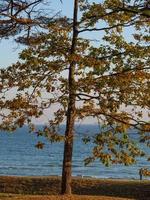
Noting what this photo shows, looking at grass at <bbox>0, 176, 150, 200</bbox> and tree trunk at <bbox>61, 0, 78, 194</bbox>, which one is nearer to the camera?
tree trunk at <bbox>61, 0, 78, 194</bbox>

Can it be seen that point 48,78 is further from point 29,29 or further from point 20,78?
point 29,29

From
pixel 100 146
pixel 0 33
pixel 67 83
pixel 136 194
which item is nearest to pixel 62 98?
pixel 67 83

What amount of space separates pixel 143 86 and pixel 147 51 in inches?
62.1

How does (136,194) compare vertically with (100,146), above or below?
below

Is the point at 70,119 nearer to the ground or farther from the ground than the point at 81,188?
farther from the ground

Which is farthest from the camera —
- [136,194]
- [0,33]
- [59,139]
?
[136,194]

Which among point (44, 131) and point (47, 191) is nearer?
point (44, 131)

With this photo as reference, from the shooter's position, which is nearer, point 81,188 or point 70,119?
point 70,119

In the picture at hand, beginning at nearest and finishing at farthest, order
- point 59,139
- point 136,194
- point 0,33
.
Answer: point 59,139 < point 0,33 < point 136,194

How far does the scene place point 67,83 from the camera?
1064 inches

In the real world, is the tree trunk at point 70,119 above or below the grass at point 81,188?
above

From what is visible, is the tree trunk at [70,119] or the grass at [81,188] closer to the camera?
the tree trunk at [70,119]

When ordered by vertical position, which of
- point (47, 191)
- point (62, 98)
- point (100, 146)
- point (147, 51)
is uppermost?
point (147, 51)

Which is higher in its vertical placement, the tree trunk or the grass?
the tree trunk
